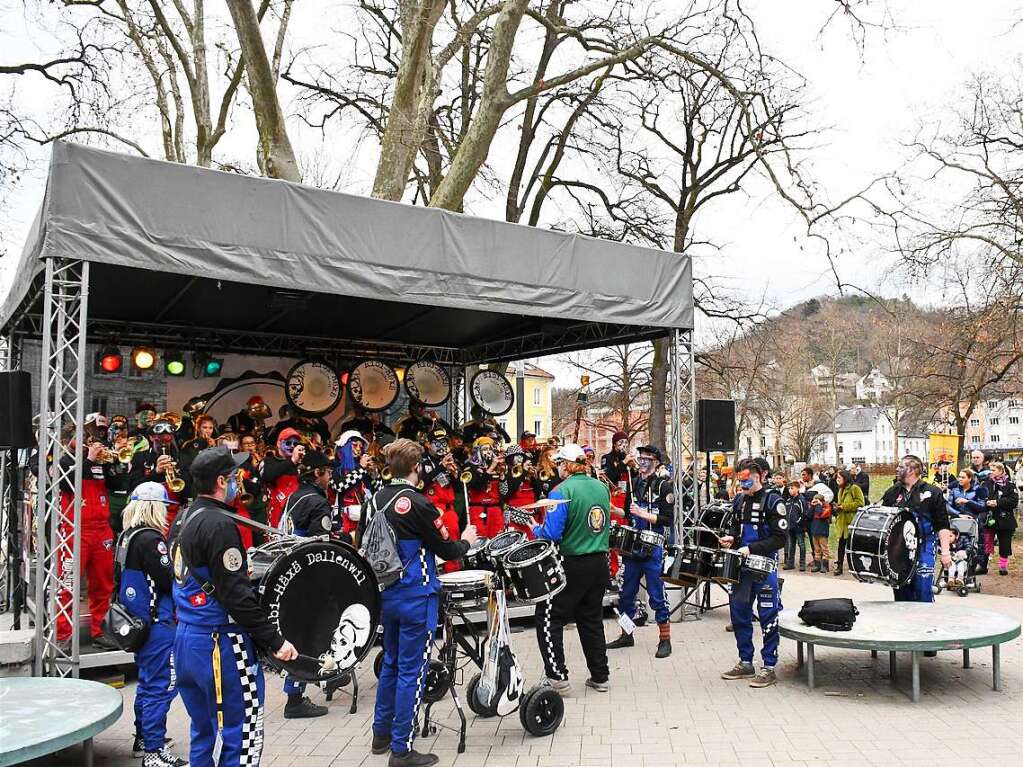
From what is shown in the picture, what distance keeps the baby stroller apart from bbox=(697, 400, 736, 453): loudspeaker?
11.2 ft

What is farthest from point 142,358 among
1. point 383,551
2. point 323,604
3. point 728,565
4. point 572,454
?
point 728,565

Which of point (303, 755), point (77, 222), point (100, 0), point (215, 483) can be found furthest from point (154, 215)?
point (100, 0)

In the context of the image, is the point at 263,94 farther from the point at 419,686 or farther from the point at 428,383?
the point at 419,686

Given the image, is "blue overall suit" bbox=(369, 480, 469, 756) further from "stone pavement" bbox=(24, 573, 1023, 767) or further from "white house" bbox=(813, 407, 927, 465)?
"white house" bbox=(813, 407, 927, 465)

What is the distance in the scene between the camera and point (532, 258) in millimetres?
9305

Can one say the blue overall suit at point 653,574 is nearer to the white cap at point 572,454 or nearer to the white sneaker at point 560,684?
the white sneaker at point 560,684

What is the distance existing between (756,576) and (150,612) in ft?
15.1

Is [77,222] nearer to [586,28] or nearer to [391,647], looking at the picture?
[391,647]

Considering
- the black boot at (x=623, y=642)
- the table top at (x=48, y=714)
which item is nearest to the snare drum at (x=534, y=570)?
the table top at (x=48, y=714)

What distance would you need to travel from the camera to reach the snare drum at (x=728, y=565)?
7.11 meters

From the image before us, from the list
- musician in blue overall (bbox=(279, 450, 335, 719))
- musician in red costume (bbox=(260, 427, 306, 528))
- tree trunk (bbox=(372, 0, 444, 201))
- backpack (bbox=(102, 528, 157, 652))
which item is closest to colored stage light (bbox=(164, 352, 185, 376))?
musician in red costume (bbox=(260, 427, 306, 528))

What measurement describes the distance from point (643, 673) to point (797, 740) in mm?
2112

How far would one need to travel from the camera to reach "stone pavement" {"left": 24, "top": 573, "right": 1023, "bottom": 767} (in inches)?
216

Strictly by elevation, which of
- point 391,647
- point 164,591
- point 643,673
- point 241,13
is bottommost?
point 643,673
